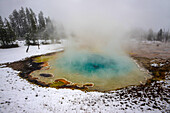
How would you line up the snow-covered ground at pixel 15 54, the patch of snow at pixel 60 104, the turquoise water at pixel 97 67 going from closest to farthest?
the patch of snow at pixel 60 104 < the turquoise water at pixel 97 67 < the snow-covered ground at pixel 15 54

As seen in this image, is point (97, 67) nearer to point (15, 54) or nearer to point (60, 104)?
point (60, 104)

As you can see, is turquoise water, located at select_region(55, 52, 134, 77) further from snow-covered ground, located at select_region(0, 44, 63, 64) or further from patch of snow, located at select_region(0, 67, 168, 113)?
snow-covered ground, located at select_region(0, 44, 63, 64)

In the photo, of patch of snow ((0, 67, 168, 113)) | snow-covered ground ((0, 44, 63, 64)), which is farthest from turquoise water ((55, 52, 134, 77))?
snow-covered ground ((0, 44, 63, 64))

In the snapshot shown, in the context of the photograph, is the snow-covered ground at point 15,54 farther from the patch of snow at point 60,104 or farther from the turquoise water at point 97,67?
the patch of snow at point 60,104

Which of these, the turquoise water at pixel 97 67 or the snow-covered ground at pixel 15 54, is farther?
the snow-covered ground at pixel 15 54

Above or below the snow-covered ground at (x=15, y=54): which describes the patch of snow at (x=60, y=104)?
below

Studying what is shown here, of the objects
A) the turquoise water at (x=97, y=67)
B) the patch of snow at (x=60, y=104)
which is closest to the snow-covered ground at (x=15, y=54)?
the turquoise water at (x=97, y=67)

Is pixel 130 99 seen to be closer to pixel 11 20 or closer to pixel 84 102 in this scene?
pixel 84 102

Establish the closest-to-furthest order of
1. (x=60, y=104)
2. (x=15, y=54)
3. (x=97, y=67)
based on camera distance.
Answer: (x=60, y=104)
(x=97, y=67)
(x=15, y=54)

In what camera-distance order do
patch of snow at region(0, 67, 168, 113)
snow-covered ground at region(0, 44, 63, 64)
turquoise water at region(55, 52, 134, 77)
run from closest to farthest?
1. patch of snow at region(0, 67, 168, 113)
2. turquoise water at region(55, 52, 134, 77)
3. snow-covered ground at region(0, 44, 63, 64)

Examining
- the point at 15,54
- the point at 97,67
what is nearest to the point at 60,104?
the point at 97,67

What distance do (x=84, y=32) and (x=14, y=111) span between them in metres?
92.8

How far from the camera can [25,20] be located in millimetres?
52344

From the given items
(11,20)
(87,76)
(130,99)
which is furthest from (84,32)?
(130,99)
